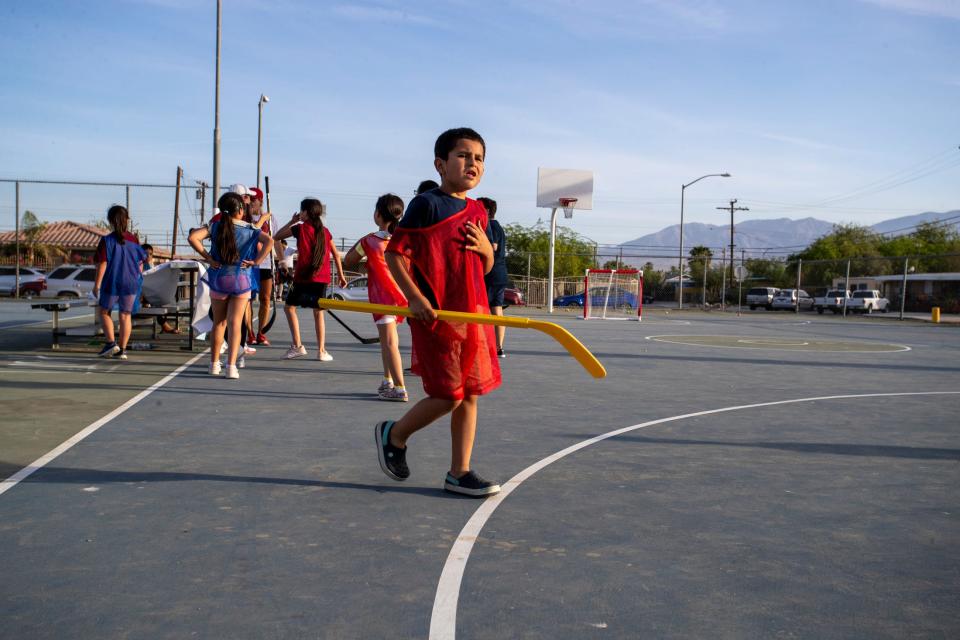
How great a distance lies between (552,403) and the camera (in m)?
7.65

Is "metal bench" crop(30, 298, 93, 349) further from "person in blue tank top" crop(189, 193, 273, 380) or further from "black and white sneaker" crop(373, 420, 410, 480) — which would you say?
"black and white sneaker" crop(373, 420, 410, 480)

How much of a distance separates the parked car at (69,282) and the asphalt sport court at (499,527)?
30.4 metres

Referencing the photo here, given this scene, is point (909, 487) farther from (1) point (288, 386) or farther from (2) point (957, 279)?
(2) point (957, 279)

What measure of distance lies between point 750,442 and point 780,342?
12042 mm

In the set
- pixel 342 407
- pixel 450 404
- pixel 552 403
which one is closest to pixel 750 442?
pixel 552 403

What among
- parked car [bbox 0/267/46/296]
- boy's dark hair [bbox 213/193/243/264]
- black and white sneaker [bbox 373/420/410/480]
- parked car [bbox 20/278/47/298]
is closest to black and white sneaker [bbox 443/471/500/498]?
black and white sneaker [bbox 373/420/410/480]

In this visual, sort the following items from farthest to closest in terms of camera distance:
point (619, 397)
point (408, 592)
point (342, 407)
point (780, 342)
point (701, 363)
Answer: point (780, 342), point (701, 363), point (619, 397), point (342, 407), point (408, 592)

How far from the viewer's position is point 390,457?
4547mm

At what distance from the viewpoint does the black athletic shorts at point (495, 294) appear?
8016 mm

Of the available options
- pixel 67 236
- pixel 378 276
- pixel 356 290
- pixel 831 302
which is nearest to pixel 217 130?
pixel 356 290

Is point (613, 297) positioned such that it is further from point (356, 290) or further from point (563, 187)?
point (356, 290)

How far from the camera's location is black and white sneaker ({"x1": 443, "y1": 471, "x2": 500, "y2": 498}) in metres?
4.35

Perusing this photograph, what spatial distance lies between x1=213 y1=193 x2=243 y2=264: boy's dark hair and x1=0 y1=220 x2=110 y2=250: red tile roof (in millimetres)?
58567

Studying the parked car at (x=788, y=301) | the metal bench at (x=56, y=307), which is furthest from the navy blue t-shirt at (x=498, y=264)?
the parked car at (x=788, y=301)
